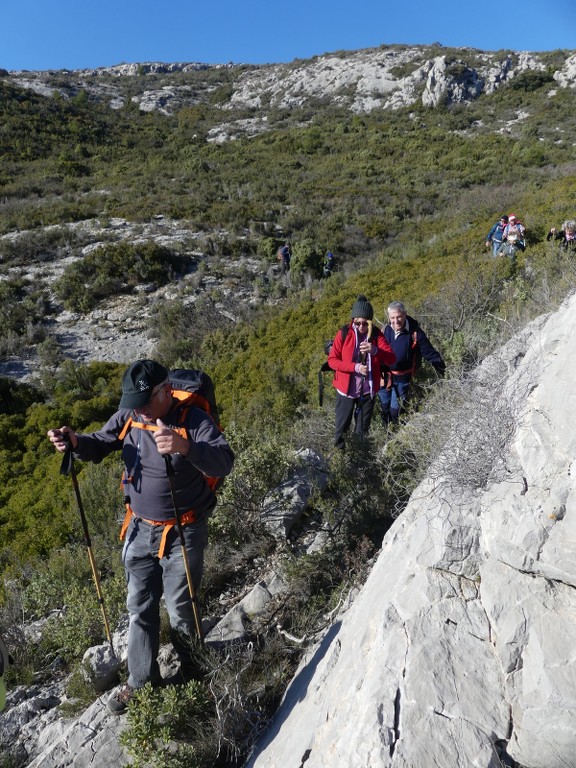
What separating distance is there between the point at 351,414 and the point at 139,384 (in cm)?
268

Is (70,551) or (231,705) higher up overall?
(231,705)

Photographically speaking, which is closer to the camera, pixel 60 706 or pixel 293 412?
pixel 60 706

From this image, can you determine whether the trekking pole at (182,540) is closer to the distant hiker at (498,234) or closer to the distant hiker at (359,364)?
the distant hiker at (359,364)

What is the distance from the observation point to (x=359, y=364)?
447 cm

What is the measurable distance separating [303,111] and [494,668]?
157 ft

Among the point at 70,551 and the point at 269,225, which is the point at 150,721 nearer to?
the point at 70,551

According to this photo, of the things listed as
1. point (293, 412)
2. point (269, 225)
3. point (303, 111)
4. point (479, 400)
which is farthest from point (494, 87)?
point (479, 400)

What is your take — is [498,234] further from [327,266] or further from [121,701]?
[121,701]

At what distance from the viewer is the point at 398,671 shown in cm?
199

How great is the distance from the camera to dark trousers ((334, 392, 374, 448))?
467 centimetres

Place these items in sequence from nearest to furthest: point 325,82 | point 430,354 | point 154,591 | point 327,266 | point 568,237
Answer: point 154,591 → point 430,354 → point 568,237 → point 327,266 → point 325,82

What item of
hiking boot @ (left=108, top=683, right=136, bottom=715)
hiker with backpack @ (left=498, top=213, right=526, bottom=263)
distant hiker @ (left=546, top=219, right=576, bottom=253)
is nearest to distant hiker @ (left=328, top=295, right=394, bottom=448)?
hiking boot @ (left=108, top=683, right=136, bottom=715)

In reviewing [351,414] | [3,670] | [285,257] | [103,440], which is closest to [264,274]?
[285,257]

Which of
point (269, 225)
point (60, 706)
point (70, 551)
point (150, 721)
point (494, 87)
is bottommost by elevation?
point (70, 551)
